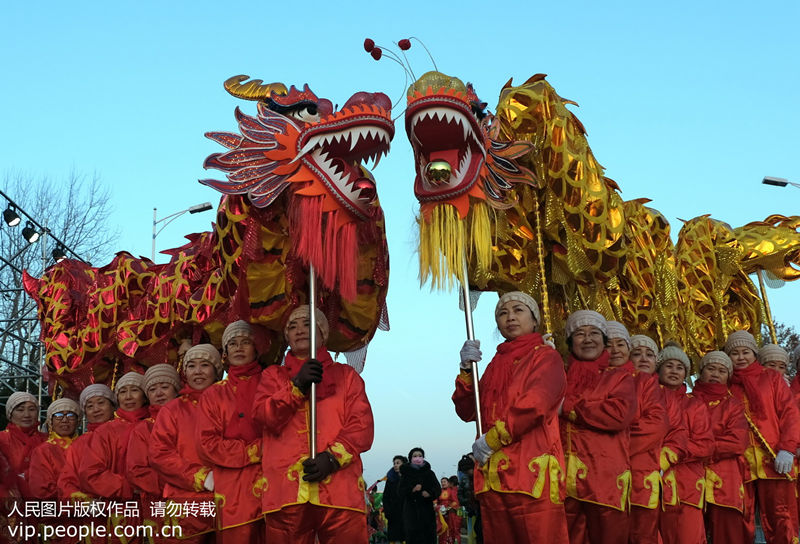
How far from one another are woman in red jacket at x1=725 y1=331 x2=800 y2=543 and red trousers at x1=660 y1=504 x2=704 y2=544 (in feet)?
1.96

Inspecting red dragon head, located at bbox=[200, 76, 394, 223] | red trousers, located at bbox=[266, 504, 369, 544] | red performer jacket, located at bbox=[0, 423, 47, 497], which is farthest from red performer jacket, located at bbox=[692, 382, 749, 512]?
red performer jacket, located at bbox=[0, 423, 47, 497]

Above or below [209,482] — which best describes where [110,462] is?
above

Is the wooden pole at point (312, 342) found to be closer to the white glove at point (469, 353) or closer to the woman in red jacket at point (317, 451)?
the woman in red jacket at point (317, 451)

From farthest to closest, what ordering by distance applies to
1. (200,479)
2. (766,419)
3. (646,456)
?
(766,419) < (646,456) < (200,479)

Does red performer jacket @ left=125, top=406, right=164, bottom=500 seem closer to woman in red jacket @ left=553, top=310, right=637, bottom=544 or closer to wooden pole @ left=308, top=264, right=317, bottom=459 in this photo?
wooden pole @ left=308, top=264, right=317, bottom=459

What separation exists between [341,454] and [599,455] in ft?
5.28

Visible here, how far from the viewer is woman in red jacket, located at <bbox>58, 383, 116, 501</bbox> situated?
20.5 feet

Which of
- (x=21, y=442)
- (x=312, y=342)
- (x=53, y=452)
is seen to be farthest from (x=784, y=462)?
(x=21, y=442)

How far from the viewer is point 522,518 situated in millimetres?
4465

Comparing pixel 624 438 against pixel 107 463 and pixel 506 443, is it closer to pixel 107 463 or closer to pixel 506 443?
pixel 506 443

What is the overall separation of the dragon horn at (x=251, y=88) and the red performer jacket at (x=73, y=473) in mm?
2744

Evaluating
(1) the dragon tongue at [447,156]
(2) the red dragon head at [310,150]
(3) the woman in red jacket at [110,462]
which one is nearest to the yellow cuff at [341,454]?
(2) the red dragon head at [310,150]

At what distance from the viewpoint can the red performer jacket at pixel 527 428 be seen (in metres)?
4.47

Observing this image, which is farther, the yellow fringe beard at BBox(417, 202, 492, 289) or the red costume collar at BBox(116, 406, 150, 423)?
the red costume collar at BBox(116, 406, 150, 423)
